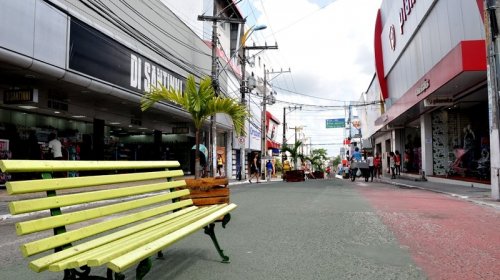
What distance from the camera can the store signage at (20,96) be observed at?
38.0ft

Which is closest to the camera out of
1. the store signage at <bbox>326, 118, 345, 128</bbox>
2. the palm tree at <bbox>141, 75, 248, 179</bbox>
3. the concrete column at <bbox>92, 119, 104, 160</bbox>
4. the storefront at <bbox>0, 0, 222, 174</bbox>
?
the palm tree at <bbox>141, 75, 248, 179</bbox>

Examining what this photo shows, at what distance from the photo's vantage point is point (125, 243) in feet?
9.71

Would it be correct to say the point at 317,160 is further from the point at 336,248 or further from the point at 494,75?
the point at 336,248

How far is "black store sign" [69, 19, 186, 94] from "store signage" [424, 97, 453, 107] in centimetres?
1155

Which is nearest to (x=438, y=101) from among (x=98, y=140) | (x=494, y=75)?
(x=494, y=75)

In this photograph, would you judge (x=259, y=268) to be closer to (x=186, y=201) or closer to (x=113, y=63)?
(x=186, y=201)

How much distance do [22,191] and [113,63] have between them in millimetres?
11818

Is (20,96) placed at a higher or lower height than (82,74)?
lower

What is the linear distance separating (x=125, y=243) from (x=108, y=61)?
11.4 m

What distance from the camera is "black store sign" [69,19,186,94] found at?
1170 cm

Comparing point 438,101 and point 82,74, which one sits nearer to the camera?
point 82,74

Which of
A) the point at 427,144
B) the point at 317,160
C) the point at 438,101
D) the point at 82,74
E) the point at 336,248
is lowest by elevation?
the point at 336,248

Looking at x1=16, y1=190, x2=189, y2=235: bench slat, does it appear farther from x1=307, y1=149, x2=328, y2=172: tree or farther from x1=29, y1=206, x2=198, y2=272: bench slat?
x1=307, y1=149, x2=328, y2=172: tree

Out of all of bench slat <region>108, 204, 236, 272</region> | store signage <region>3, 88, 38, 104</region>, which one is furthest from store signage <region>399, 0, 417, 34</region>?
bench slat <region>108, 204, 236, 272</region>
